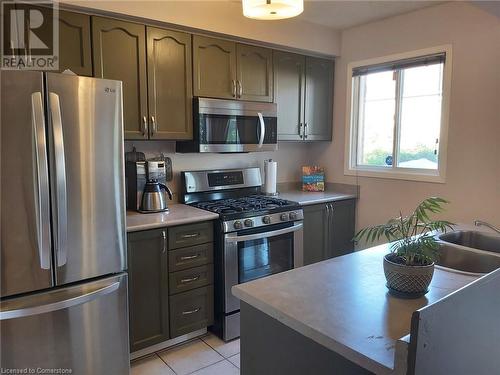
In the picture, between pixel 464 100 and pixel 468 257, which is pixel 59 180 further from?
pixel 464 100

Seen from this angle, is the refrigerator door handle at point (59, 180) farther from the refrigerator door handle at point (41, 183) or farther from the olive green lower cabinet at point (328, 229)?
the olive green lower cabinet at point (328, 229)

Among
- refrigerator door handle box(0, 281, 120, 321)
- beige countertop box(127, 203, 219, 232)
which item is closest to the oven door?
beige countertop box(127, 203, 219, 232)

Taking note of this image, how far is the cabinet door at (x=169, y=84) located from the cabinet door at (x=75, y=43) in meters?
0.41

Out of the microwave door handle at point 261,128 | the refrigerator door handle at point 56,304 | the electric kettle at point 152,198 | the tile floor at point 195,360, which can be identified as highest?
the microwave door handle at point 261,128

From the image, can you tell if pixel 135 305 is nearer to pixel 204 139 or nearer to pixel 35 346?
pixel 35 346

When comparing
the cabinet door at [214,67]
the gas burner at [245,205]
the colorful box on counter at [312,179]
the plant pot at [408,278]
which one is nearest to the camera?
the plant pot at [408,278]

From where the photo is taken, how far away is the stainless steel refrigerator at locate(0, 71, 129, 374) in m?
1.75

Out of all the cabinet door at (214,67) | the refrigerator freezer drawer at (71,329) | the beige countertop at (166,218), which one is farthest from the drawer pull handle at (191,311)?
the cabinet door at (214,67)

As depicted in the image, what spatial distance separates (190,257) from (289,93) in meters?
1.78

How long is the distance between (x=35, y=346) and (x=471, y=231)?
2526 mm

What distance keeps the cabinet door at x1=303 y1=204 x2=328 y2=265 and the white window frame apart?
603 millimetres

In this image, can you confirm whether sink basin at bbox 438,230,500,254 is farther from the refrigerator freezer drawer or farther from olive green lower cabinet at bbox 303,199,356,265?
the refrigerator freezer drawer

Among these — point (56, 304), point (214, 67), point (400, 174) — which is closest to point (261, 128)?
point (214, 67)

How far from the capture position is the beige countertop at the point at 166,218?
7.76ft
